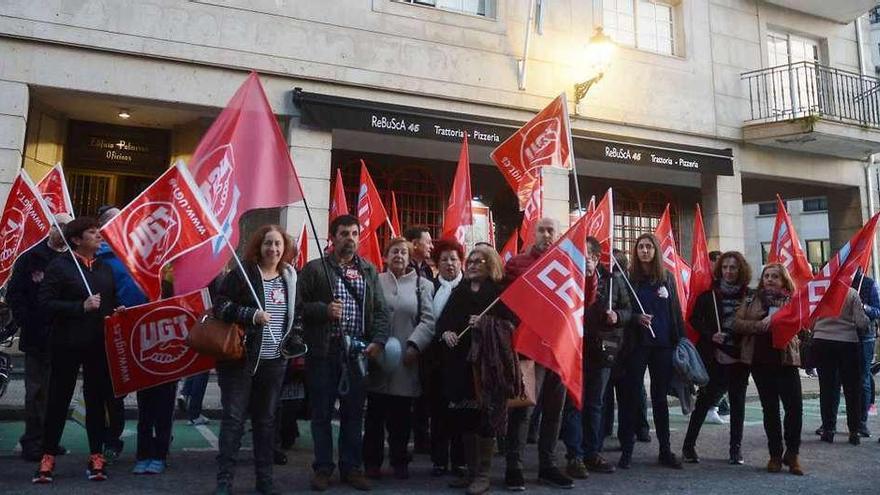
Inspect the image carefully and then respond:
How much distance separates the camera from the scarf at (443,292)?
17.7ft

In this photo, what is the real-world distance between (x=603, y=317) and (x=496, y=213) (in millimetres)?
8782

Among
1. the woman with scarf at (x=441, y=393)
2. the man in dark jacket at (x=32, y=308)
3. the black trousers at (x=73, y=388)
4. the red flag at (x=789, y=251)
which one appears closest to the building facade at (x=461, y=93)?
the red flag at (x=789, y=251)

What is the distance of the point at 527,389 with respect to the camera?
15.9 ft

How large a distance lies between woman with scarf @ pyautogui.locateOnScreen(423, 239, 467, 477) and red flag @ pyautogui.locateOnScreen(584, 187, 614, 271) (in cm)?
125

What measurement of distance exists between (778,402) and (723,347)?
2.03 feet

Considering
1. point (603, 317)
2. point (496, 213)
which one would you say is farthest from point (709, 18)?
point (603, 317)

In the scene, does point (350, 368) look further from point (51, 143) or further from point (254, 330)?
point (51, 143)

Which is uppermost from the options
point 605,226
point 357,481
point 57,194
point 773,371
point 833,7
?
point 833,7

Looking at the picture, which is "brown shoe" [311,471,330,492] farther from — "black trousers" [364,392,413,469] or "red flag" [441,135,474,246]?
"red flag" [441,135,474,246]

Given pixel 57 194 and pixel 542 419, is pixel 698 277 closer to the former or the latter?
pixel 542 419

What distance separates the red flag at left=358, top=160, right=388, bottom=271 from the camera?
340 inches

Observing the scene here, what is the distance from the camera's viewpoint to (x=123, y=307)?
5109 mm

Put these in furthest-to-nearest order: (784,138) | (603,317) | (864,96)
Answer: (864,96) < (784,138) < (603,317)

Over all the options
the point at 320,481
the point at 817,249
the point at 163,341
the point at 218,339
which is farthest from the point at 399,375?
the point at 817,249
